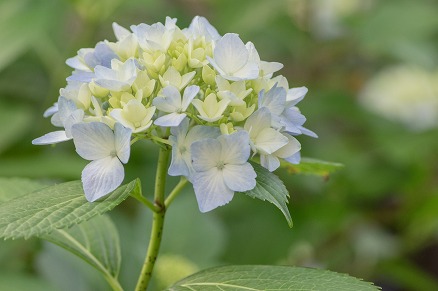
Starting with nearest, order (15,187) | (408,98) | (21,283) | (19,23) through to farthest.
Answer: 1. (15,187)
2. (21,283)
3. (19,23)
4. (408,98)

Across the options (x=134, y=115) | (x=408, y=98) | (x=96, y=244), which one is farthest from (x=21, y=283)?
(x=408, y=98)

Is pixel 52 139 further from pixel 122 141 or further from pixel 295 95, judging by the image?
pixel 295 95

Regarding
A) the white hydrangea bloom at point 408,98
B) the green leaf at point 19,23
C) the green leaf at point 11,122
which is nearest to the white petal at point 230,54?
the green leaf at point 19,23

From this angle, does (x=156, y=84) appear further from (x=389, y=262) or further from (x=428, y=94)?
(x=428, y=94)

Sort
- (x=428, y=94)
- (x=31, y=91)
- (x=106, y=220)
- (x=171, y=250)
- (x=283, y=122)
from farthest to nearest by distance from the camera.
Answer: (x=428, y=94) → (x=31, y=91) → (x=171, y=250) → (x=106, y=220) → (x=283, y=122)

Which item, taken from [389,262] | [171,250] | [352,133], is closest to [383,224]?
[389,262]

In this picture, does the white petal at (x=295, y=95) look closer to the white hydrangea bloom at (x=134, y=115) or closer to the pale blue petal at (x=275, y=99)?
the pale blue petal at (x=275, y=99)
